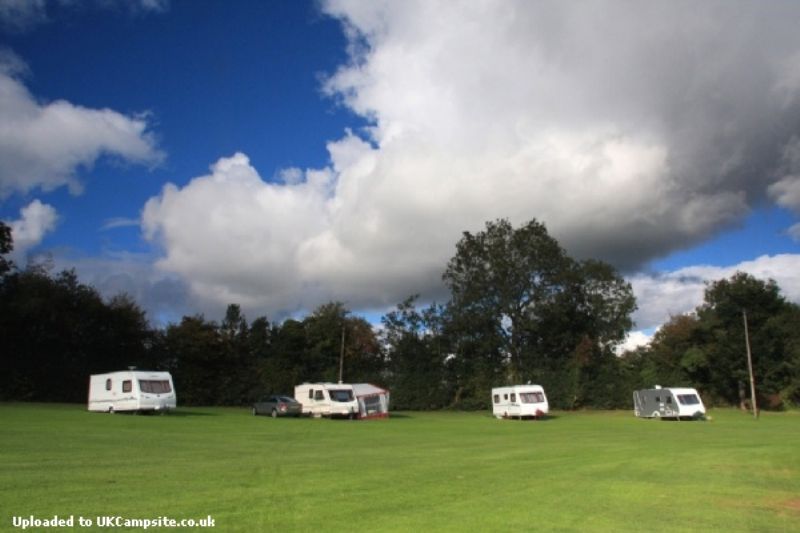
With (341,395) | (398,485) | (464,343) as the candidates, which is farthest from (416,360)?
(398,485)

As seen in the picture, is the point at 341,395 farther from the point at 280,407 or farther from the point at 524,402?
the point at 524,402

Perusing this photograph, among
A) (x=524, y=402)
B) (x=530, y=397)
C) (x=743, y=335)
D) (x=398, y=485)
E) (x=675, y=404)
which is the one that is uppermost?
(x=743, y=335)

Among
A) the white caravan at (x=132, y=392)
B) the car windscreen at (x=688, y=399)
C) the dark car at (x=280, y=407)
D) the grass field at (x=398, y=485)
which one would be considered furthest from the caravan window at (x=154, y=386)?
the car windscreen at (x=688, y=399)

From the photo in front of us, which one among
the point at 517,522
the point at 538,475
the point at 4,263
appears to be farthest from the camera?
the point at 4,263

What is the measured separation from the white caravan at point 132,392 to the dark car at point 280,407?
27.6ft

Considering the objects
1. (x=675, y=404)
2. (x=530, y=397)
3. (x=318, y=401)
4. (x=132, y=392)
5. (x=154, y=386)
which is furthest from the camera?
(x=530, y=397)

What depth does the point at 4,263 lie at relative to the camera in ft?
157

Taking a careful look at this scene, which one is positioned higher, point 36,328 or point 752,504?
point 36,328

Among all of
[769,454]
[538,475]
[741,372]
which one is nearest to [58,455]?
[538,475]

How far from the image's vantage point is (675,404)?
40.5 metres

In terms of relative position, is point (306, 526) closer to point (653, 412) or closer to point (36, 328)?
point (653, 412)

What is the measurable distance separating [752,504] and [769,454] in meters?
8.36

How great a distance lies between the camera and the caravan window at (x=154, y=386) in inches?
1264

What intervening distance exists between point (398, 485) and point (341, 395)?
1184 inches
